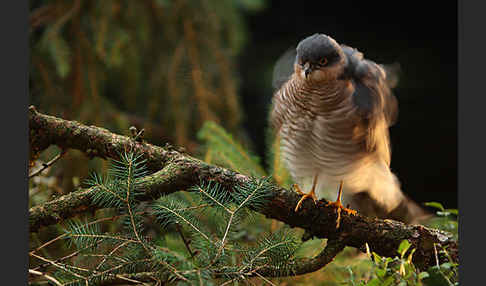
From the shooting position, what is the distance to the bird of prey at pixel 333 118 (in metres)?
1.00

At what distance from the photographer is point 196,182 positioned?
2.83ft

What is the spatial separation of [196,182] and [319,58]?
13.7 inches

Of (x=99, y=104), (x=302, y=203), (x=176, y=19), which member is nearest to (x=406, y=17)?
(x=176, y=19)

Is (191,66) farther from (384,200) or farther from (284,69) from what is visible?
(384,200)

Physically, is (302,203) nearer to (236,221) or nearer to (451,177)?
(236,221)

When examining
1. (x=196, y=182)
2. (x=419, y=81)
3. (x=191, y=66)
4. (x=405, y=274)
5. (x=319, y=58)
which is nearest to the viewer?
(x=405, y=274)

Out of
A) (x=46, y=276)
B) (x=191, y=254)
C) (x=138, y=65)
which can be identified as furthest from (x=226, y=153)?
(x=138, y=65)

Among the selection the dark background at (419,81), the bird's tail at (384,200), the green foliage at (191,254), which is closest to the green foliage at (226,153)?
the bird's tail at (384,200)

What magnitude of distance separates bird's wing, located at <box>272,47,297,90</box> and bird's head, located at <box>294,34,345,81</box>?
0.13m

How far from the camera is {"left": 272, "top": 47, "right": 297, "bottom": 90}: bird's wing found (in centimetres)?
115

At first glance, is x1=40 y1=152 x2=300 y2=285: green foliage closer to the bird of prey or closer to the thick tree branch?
the thick tree branch

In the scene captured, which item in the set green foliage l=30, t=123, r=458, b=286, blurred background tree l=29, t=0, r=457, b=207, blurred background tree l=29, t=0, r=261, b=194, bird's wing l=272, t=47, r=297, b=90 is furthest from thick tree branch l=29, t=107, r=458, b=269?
blurred background tree l=29, t=0, r=261, b=194

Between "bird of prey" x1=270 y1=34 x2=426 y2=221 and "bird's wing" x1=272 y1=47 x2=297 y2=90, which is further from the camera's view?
→ "bird's wing" x1=272 y1=47 x2=297 y2=90

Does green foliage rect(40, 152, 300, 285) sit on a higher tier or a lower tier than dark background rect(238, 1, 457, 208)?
lower
